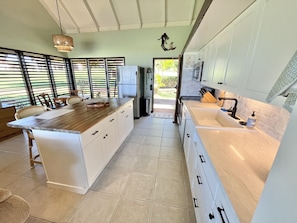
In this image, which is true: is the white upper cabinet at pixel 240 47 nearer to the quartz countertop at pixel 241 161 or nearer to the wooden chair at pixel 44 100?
the quartz countertop at pixel 241 161

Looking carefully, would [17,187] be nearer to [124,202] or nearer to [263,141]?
[124,202]

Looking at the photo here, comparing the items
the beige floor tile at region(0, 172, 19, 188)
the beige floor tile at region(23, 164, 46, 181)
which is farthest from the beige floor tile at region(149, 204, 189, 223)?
the beige floor tile at region(0, 172, 19, 188)

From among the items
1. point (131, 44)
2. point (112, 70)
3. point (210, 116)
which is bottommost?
point (210, 116)

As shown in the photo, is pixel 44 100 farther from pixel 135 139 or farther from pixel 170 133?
pixel 170 133

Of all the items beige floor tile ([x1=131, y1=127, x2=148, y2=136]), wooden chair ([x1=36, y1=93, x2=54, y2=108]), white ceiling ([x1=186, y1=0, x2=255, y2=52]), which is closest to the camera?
white ceiling ([x1=186, y1=0, x2=255, y2=52])

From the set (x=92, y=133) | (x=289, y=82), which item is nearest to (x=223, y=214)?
(x=289, y=82)

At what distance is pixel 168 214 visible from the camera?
4.95 feet

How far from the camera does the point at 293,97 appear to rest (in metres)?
0.37

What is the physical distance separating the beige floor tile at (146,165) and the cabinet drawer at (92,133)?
88 cm

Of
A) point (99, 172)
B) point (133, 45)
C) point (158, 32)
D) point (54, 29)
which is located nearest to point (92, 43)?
point (54, 29)

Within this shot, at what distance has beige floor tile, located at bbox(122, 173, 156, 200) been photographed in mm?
1736

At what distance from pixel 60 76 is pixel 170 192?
18.0 feet

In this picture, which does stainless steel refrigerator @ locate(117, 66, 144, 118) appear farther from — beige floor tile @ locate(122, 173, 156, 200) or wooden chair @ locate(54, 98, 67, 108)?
beige floor tile @ locate(122, 173, 156, 200)

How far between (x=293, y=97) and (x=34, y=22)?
5.93m
